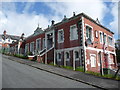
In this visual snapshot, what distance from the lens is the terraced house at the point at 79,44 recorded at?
15555 mm

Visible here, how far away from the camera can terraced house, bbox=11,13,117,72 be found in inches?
612

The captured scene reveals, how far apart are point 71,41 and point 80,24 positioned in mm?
2676

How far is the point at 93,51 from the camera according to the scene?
16.8m

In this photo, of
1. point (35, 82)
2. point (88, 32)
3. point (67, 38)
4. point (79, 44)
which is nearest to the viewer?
point (35, 82)

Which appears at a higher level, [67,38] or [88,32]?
[88,32]

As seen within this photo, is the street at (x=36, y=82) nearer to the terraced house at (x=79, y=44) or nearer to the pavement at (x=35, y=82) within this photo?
the pavement at (x=35, y=82)

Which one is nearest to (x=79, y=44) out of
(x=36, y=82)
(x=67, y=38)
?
(x=67, y=38)

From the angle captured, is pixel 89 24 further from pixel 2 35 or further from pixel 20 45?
pixel 2 35

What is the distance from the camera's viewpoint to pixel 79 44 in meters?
15.8

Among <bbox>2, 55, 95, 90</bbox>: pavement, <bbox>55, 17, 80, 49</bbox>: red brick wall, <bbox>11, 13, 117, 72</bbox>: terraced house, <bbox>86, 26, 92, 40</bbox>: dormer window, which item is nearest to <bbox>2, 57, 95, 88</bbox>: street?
<bbox>2, 55, 95, 90</bbox>: pavement

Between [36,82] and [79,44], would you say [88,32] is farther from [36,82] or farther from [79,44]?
[36,82]

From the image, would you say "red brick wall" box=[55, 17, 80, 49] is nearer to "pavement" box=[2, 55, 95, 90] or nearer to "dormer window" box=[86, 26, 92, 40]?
"dormer window" box=[86, 26, 92, 40]

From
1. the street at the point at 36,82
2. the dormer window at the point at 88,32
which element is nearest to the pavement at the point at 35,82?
the street at the point at 36,82

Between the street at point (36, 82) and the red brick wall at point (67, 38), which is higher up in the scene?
the red brick wall at point (67, 38)
